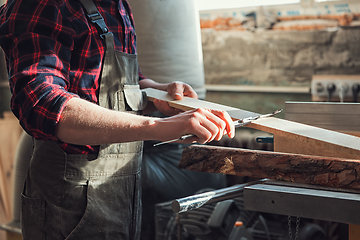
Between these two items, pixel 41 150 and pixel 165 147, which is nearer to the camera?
pixel 41 150

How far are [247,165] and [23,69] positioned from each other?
2.18ft

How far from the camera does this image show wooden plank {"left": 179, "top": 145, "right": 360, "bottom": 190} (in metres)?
0.90

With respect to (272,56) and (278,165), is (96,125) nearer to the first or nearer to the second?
(278,165)

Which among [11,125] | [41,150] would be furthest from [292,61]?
[11,125]

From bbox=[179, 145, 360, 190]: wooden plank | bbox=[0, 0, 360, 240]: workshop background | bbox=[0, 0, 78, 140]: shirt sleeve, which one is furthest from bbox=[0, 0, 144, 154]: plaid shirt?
bbox=[0, 0, 360, 240]: workshop background

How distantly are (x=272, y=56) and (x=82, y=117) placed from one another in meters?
2.12

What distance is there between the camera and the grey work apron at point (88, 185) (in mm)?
1129

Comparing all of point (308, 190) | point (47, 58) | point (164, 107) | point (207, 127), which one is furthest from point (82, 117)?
point (308, 190)

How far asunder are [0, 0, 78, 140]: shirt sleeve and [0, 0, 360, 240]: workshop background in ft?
3.82

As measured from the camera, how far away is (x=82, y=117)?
90 cm

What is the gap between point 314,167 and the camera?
93 cm

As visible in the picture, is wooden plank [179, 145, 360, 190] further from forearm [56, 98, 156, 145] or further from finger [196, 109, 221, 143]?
forearm [56, 98, 156, 145]

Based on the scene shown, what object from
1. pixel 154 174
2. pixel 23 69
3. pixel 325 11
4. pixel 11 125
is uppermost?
pixel 325 11

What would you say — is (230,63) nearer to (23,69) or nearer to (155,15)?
(155,15)
